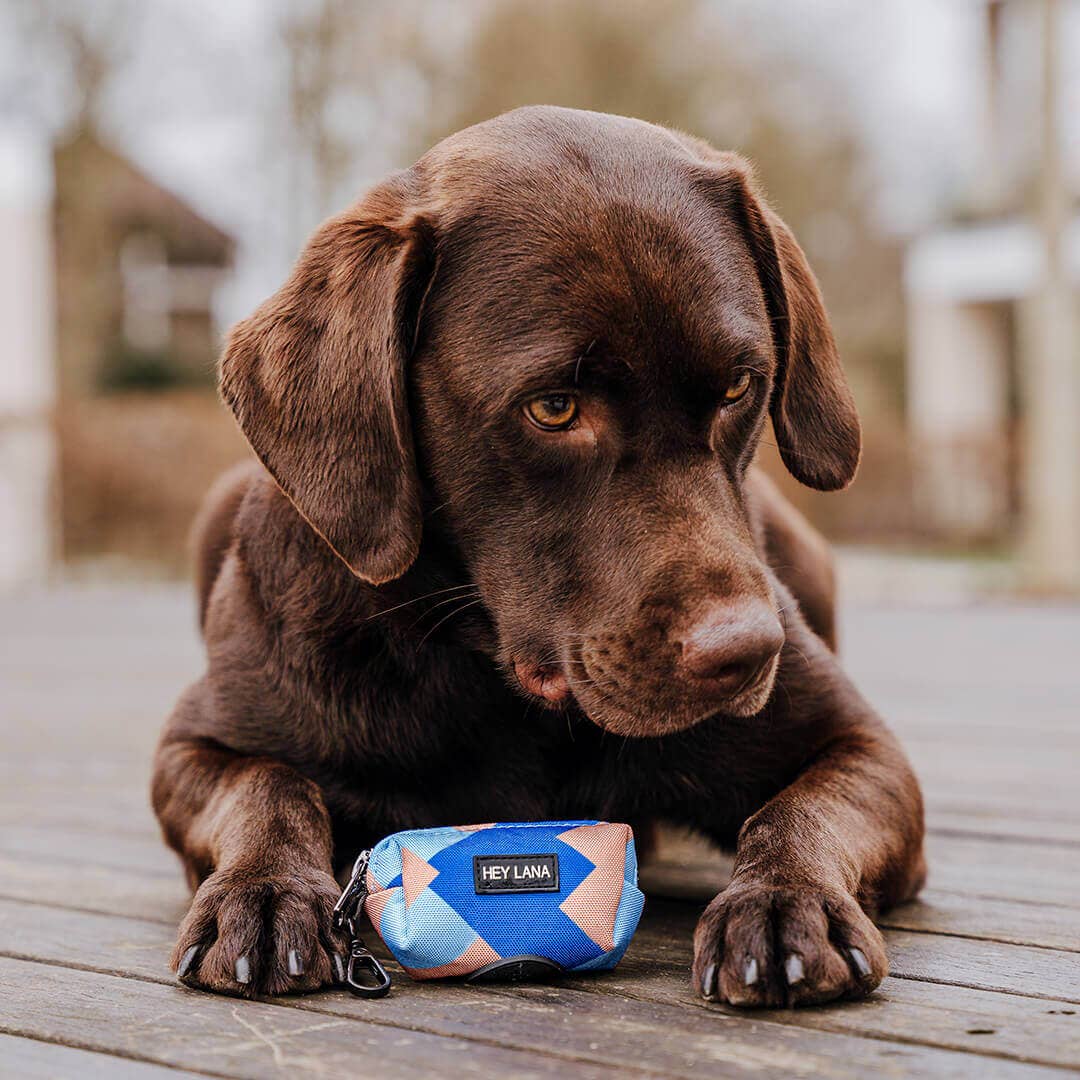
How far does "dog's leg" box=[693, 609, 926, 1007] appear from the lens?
1828 millimetres

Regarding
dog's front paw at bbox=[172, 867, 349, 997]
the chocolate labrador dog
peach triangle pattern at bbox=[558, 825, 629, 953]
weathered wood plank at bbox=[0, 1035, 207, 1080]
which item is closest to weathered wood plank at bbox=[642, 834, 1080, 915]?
the chocolate labrador dog

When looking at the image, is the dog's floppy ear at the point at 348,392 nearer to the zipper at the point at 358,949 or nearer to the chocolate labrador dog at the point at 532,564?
the chocolate labrador dog at the point at 532,564

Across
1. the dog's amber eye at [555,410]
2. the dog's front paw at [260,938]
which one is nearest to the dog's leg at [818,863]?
the dog's front paw at [260,938]

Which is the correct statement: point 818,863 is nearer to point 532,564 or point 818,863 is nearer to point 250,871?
point 532,564

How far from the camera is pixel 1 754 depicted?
4434 millimetres

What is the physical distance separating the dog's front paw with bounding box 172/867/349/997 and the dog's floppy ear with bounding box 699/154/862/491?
1.18 metres

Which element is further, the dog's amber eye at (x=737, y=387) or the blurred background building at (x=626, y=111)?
the blurred background building at (x=626, y=111)

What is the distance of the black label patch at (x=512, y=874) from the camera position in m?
1.98

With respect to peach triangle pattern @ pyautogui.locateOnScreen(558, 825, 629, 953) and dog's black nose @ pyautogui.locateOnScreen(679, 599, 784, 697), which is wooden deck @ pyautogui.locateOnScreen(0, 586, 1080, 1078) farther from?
dog's black nose @ pyautogui.locateOnScreen(679, 599, 784, 697)

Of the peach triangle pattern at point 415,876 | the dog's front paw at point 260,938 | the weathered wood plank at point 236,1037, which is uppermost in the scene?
the peach triangle pattern at point 415,876

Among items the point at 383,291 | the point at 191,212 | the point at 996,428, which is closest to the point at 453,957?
the point at 383,291

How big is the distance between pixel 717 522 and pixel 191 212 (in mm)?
30028

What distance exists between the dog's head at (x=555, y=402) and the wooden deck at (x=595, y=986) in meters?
0.46

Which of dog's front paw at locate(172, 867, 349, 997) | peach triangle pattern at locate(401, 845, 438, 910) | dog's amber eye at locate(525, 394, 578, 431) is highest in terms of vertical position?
dog's amber eye at locate(525, 394, 578, 431)
